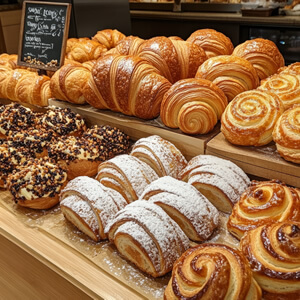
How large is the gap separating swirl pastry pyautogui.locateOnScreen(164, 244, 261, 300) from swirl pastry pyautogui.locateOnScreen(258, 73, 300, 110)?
112cm

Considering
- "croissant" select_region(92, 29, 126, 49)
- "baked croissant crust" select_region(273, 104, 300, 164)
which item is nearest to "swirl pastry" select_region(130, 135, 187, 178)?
"baked croissant crust" select_region(273, 104, 300, 164)

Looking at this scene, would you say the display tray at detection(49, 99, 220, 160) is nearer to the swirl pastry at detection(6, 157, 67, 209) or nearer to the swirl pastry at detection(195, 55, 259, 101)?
the swirl pastry at detection(195, 55, 259, 101)

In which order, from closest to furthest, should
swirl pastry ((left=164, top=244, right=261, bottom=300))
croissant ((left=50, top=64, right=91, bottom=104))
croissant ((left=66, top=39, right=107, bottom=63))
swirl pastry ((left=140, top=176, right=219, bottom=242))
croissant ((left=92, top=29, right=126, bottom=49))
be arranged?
swirl pastry ((left=164, top=244, right=261, bottom=300)) → swirl pastry ((left=140, top=176, right=219, bottom=242)) → croissant ((left=50, top=64, right=91, bottom=104)) → croissant ((left=66, top=39, right=107, bottom=63)) → croissant ((left=92, top=29, right=126, bottom=49))

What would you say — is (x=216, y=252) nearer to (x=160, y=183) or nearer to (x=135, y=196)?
(x=160, y=183)

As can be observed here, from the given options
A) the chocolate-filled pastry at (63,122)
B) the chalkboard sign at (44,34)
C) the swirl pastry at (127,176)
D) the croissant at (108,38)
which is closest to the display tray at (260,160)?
the swirl pastry at (127,176)

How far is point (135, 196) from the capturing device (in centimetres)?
194

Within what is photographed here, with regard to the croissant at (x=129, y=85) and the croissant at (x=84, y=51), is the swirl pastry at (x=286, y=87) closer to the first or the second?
the croissant at (x=129, y=85)

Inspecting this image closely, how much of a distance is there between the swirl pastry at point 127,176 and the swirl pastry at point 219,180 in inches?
9.6

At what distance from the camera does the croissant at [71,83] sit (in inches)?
108

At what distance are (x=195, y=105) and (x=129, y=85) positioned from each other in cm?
51

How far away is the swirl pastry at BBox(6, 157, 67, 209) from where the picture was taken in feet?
6.69

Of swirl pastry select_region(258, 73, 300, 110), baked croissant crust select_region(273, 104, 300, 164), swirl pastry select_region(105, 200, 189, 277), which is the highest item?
swirl pastry select_region(258, 73, 300, 110)

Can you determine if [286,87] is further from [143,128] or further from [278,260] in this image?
[278,260]

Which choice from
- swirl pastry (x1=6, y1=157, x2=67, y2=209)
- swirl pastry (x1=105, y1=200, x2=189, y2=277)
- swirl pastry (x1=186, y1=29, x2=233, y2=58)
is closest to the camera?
swirl pastry (x1=105, y1=200, x2=189, y2=277)
